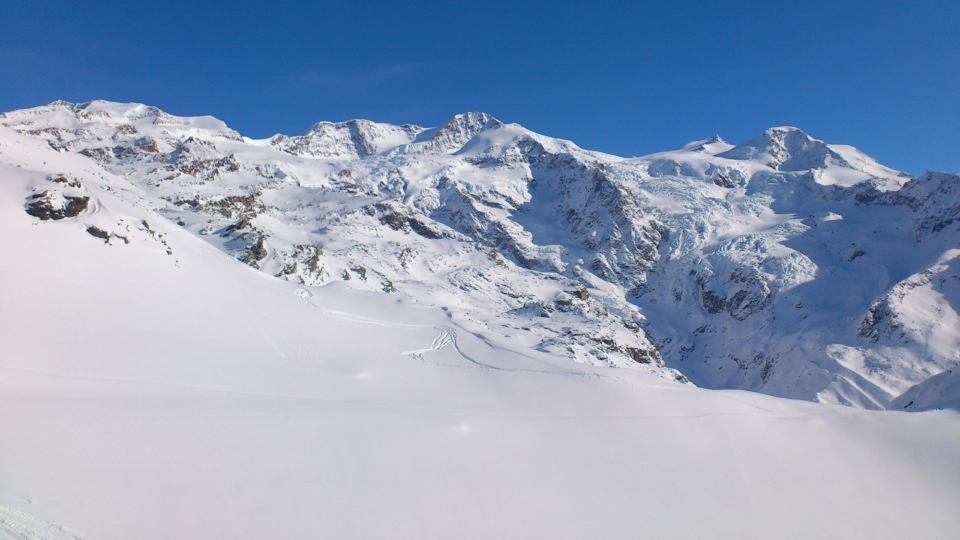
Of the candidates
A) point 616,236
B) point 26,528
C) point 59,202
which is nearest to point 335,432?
point 26,528

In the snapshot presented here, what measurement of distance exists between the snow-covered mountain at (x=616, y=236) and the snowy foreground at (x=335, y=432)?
4.11 metres

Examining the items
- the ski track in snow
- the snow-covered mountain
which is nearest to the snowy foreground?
the ski track in snow

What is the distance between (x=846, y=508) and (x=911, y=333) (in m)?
51.3

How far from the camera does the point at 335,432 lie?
40.4 feet

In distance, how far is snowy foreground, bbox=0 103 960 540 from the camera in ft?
30.6

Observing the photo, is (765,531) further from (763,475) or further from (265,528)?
(265,528)

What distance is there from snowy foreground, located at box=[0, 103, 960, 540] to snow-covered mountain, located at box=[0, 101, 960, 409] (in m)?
4.11

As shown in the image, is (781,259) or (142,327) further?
(781,259)

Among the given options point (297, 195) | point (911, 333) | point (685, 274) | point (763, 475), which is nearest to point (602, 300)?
point (685, 274)

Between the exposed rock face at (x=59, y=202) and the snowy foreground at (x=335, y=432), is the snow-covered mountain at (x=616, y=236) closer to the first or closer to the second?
the exposed rock face at (x=59, y=202)

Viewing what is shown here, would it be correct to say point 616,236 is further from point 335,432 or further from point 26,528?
point 26,528

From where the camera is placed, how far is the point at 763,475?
13875mm

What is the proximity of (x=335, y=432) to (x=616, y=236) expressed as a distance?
78335 mm

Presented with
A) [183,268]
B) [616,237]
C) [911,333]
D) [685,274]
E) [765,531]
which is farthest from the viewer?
[616,237]
